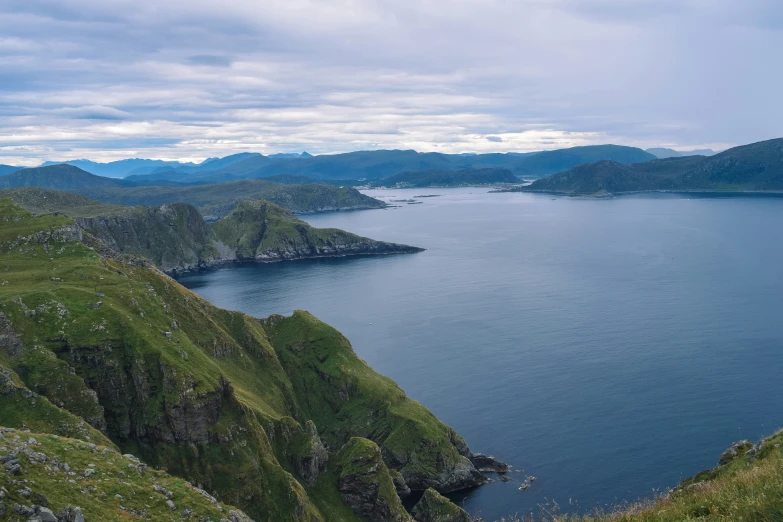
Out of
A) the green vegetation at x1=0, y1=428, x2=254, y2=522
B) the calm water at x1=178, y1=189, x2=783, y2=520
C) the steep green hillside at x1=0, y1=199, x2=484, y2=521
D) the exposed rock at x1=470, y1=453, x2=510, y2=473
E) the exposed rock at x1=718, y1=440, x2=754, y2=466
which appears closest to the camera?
the green vegetation at x1=0, y1=428, x2=254, y2=522

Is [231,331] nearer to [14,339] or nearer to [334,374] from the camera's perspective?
[334,374]

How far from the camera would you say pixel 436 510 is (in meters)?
91.4

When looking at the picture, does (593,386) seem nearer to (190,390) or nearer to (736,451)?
(736,451)

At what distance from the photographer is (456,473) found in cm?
10338

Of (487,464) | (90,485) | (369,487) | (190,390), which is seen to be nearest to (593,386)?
(487,464)

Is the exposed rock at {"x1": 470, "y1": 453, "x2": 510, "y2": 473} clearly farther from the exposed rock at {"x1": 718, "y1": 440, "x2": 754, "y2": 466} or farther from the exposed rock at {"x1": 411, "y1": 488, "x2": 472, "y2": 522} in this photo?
the exposed rock at {"x1": 718, "y1": 440, "x2": 754, "y2": 466}

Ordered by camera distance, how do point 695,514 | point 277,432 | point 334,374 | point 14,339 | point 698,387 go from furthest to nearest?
1. point 698,387
2. point 334,374
3. point 277,432
4. point 14,339
5. point 695,514

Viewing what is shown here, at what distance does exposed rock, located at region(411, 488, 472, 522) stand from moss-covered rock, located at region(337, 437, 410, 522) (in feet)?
8.31

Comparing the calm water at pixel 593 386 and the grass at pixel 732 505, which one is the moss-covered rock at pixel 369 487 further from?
the grass at pixel 732 505

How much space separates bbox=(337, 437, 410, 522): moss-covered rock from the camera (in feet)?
298

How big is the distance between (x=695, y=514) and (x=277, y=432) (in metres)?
83.1

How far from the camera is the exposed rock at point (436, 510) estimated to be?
296ft

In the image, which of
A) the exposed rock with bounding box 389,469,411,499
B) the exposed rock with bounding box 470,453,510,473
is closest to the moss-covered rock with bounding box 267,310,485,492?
the exposed rock with bounding box 470,453,510,473

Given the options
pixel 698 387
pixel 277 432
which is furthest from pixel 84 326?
pixel 698 387
